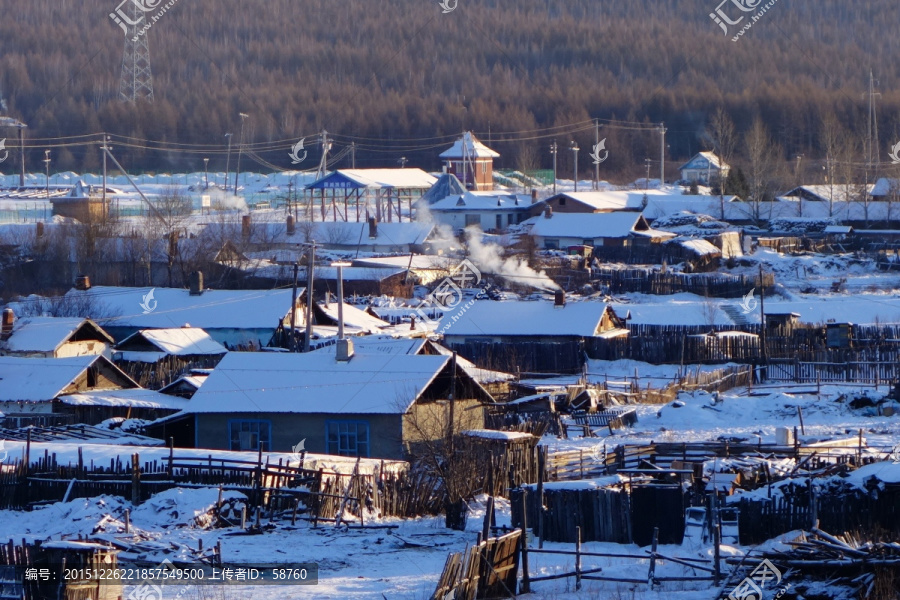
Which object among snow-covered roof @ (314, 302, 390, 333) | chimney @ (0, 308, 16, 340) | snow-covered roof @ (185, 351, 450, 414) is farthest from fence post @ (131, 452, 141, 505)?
snow-covered roof @ (314, 302, 390, 333)

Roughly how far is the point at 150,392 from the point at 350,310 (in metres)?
8.65

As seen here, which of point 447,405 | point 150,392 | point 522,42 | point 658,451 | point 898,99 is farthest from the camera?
point 522,42

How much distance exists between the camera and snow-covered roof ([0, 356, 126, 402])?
2267 cm

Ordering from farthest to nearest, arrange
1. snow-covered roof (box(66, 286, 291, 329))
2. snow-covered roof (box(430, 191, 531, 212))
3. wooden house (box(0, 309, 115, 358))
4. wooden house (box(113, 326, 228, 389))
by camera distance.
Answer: snow-covered roof (box(430, 191, 531, 212)) < snow-covered roof (box(66, 286, 291, 329)) < wooden house (box(113, 326, 228, 389)) < wooden house (box(0, 309, 115, 358))

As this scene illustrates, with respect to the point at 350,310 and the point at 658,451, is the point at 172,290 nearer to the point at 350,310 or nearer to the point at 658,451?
the point at 350,310

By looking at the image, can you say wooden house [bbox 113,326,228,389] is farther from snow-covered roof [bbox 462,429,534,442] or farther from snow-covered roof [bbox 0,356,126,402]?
snow-covered roof [bbox 462,429,534,442]

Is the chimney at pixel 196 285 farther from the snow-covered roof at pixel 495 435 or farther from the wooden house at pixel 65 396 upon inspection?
the snow-covered roof at pixel 495 435

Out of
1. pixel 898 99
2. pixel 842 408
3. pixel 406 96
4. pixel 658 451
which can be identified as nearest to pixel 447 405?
pixel 658 451

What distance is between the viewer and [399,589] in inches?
433

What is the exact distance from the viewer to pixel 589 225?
4941cm

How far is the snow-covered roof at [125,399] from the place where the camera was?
22.6m

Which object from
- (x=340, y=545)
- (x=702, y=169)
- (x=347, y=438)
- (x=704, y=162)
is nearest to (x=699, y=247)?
(x=347, y=438)

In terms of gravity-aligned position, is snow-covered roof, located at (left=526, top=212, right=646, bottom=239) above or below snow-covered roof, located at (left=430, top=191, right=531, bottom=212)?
below

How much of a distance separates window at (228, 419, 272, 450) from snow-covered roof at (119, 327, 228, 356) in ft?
24.6
